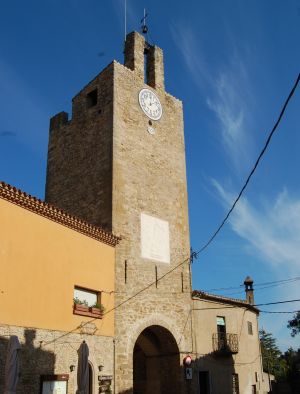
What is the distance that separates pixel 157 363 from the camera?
1958cm

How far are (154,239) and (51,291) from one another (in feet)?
21.6

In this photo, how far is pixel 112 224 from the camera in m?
18.0

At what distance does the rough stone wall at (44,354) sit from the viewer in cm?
1232

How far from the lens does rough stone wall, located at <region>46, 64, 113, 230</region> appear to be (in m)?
19.2

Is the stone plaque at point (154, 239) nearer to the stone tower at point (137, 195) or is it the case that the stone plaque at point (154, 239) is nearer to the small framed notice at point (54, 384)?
the stone tower at point (137, 195)

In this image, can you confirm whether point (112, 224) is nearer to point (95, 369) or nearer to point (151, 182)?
point (151, 182)

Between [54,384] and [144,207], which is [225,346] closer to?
[144,207]

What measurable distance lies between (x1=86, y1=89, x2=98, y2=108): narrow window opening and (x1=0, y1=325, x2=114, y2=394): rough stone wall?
37.2 ft

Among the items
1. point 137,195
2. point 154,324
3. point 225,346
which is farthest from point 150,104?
point 225,346

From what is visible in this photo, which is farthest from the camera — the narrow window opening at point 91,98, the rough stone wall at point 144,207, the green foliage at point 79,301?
the narrow window opening at point 91,98

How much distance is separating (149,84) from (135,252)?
365 inches

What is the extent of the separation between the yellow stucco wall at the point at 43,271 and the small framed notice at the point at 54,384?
1362 millimetres

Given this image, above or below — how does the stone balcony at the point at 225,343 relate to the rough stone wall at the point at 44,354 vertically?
above

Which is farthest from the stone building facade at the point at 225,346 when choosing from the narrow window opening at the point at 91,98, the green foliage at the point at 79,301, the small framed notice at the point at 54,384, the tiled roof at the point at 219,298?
the narrow window opening at the point at 91,98
